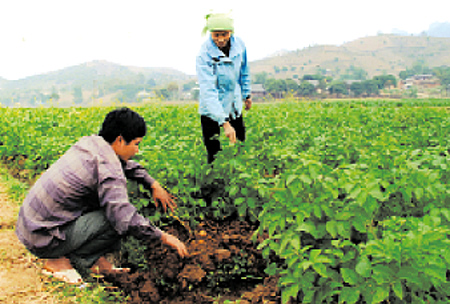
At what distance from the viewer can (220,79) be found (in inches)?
155

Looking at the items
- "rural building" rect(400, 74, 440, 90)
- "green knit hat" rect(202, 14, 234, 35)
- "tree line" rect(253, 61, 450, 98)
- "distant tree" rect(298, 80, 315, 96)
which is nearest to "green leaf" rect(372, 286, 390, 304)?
"green knit hat" rect(202, 14, 234, 35)

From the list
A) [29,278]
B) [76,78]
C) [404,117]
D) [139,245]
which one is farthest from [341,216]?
[76,78]

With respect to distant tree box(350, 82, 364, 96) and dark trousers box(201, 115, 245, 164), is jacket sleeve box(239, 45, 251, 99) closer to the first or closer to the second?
dark trousers box(201, 115, 245, 164)

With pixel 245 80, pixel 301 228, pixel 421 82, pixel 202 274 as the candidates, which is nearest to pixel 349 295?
pixel 301 228

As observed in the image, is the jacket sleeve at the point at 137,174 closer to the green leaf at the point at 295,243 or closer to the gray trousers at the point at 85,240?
the gray trousers at the point at 85,240

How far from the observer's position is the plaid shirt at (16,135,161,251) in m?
2.58

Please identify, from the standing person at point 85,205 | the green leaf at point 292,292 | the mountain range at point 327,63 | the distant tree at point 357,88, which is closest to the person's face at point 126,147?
the standing person at point 85,205

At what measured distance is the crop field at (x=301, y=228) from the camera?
76.0 inches

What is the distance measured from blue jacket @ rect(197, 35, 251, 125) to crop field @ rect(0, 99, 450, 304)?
356 mm

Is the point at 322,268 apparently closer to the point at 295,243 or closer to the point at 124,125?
the point at 295,243

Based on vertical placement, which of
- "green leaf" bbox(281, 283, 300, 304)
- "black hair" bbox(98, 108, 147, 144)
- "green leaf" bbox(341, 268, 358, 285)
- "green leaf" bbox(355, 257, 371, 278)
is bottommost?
"green leaf" bbox(281, 283, 300, 304)

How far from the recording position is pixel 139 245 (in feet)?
11.0

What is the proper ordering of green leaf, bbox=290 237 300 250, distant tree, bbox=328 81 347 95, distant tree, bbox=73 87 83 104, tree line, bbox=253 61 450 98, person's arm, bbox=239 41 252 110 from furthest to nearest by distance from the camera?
1. distant tree, bbox=73 87 83 104
2. distant tree, bbox=328 81 347 95
3. tree line, bbox=253 61 450 98
4. person's arm, bbox=239 41 252 110
5. green leaf, bbox=290 237 300 250

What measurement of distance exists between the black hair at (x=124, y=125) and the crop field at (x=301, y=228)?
654 millimetres
